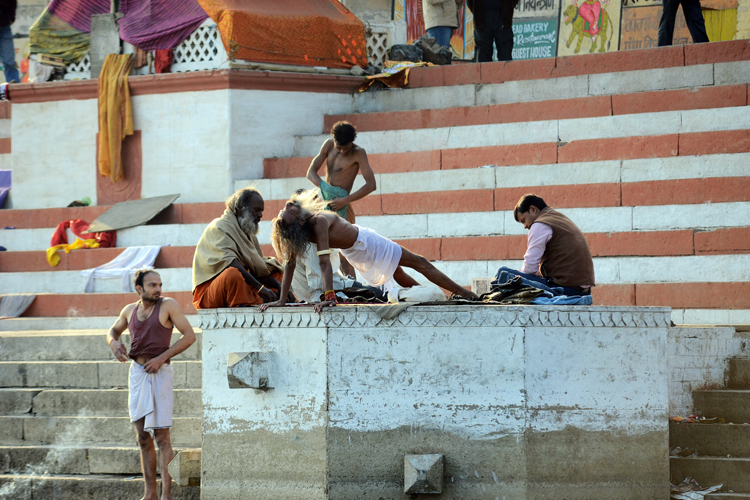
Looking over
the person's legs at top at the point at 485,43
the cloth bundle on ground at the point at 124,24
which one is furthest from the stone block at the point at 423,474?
the person's legs at top at the point at 485,43

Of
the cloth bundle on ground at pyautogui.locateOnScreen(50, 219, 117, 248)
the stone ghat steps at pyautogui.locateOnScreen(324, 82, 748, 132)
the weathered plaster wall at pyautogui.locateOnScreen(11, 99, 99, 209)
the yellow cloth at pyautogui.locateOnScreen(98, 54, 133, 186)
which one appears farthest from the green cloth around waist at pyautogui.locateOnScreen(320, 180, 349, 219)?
the weathered plaster wall at pyautogui.locateOnScreen(11, 99, 99, 209)

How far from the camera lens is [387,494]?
209 inches

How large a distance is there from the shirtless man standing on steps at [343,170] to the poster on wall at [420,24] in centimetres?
730

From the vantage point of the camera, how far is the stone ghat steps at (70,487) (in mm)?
6242

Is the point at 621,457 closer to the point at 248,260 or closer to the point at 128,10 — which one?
the point at 248,260

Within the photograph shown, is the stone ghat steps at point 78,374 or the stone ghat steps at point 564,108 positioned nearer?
the stone ghat steps at point 78,374

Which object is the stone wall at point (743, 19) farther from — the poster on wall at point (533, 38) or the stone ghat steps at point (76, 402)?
the stone ghat steps at point (76, 402)

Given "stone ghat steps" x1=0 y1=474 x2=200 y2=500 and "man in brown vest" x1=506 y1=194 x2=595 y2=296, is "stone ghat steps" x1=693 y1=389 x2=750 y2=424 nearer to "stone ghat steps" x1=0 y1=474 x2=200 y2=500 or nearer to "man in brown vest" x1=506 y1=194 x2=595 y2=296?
"man in brown vest" x1=506 y1=194 x2=595 y2=296

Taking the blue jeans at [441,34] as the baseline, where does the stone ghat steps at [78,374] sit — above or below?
below

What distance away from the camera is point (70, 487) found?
639cm

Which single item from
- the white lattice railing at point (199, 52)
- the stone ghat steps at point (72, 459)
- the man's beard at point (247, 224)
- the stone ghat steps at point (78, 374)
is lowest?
the stone ghat steps at point (72, 459)

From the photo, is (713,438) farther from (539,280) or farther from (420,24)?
(420,24)

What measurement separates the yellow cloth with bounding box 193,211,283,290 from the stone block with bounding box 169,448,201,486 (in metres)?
1.24

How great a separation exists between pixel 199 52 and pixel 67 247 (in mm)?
3062
